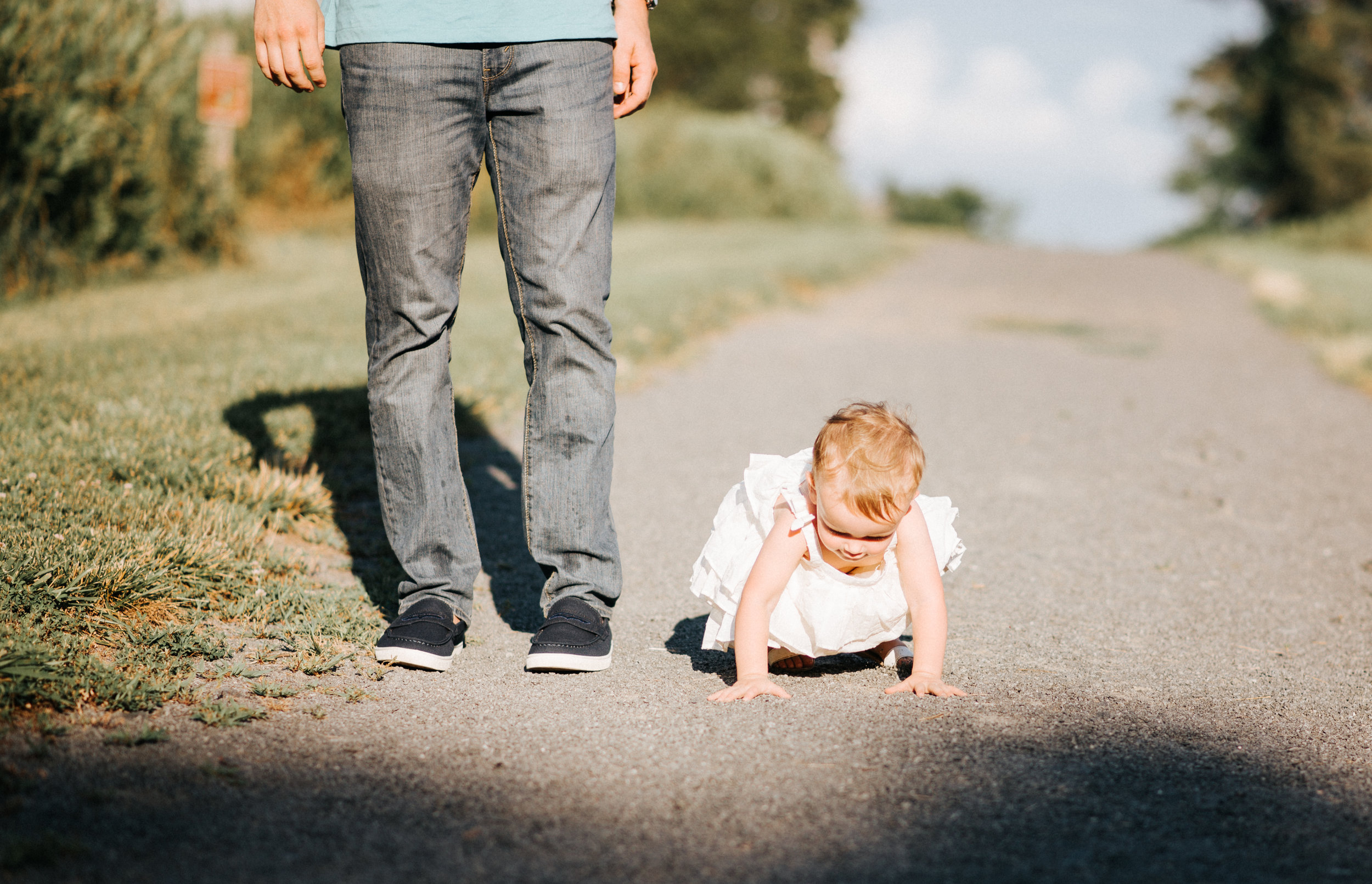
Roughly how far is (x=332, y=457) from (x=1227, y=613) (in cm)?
293

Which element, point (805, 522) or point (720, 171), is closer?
point (805, 522)

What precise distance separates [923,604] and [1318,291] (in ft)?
38.0

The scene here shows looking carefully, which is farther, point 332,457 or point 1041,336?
point 1041,336

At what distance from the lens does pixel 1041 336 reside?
879 centimetres

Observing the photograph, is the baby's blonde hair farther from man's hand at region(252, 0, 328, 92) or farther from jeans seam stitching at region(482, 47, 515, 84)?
man's hand at region(252, 0, 328, 92)

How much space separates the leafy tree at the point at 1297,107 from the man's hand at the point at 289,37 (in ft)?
107

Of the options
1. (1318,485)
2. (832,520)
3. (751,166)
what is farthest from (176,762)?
(751,166)

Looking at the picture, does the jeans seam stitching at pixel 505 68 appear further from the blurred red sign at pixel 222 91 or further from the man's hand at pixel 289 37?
the blurred red sign at pixel 222 91

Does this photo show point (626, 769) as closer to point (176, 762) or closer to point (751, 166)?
point (176, 762)

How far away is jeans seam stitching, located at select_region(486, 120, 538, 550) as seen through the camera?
2414mm

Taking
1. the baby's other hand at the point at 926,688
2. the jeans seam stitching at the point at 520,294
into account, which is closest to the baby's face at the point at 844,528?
the baby's other hand at the point at 926,688

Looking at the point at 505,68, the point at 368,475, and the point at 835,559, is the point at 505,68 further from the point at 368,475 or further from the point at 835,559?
the point at 368,475

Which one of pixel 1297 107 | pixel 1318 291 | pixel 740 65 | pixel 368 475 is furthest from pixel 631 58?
pixel 740 65

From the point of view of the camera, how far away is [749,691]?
7.38 feet
